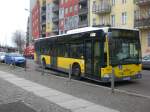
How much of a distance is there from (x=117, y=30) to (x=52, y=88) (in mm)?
4339

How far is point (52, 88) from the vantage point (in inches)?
530

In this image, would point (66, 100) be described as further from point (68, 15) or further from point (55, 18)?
point (55, 18)

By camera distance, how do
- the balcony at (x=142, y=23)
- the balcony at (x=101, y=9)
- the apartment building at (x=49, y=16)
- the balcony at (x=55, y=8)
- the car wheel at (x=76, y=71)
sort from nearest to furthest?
the car wheel at (x=76, y=71)
the balcony at (x=142, y=23)
the balcony at (x=101, y=9)
the balcony at (x=55, y=8)
the apartment building at (x=49, y=16)

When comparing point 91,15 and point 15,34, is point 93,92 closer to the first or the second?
point 91,15

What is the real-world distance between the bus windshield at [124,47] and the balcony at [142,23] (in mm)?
24746

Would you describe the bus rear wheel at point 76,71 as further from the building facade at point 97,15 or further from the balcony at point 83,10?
the balcony at point 83,10

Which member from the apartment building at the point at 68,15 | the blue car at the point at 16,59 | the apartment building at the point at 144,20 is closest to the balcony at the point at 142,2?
the apartment building at the point at 144,20

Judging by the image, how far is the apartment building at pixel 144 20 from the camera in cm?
4034

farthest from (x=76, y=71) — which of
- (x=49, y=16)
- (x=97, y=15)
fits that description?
(x=49, y=16)

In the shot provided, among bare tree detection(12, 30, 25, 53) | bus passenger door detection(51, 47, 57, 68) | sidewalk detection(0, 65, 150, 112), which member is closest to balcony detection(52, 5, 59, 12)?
bare tree detection(12, 30, 25, 53)

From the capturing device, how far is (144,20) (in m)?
40.3

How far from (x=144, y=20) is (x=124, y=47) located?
86.3 ft

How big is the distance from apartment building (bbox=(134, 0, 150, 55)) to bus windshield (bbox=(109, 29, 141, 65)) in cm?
2502

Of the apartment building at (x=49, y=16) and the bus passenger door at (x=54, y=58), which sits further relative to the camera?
the apartment building at (x=49, y=16)
